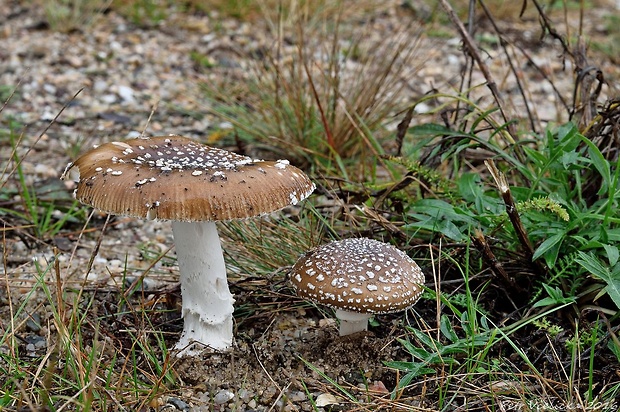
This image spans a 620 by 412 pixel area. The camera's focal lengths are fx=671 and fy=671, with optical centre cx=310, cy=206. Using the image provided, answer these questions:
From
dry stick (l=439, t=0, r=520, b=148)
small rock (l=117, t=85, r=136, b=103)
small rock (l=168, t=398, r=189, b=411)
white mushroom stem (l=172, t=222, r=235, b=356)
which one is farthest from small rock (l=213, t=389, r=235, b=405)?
small rock (l=117, t=85, r=136, b=103)

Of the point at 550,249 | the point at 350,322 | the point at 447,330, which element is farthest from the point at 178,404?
the point at 550,249

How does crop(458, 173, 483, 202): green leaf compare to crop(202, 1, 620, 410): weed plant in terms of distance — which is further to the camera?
crop(458, 173, 483, 202): green leaf

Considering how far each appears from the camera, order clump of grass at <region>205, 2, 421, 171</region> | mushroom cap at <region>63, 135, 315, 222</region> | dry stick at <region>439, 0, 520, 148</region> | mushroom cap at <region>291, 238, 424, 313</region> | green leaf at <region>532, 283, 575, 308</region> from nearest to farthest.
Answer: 1. mushroom cap at <region>63, 135, 315, 222</region>
2. mushroom cap at <region>291, 238, 424, 313</region>
3. green leaf at <region>532, 283, 575, 308</region>
4. dry stick at <region>439, 0, 520, 148</region>
5. clump of grass at <region>205, 2, 421, 171</region>

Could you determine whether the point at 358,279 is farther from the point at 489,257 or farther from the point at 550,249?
the point at 550,249

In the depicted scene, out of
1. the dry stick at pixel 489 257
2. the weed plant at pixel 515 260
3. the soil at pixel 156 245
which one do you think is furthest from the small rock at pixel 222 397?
the dry stick at pixel 489 257

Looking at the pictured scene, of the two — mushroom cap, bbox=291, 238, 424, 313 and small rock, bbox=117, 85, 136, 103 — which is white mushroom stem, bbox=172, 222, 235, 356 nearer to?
mushroom cap, bbox=291, 238, 424, 313

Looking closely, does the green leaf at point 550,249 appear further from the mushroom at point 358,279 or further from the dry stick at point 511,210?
the mushroom at point 358,279

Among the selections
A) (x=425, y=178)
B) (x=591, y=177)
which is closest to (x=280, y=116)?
(x=425, y=178)

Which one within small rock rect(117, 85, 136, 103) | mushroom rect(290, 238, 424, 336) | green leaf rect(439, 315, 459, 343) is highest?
mushroom rect(290, 238, 424, 336)
